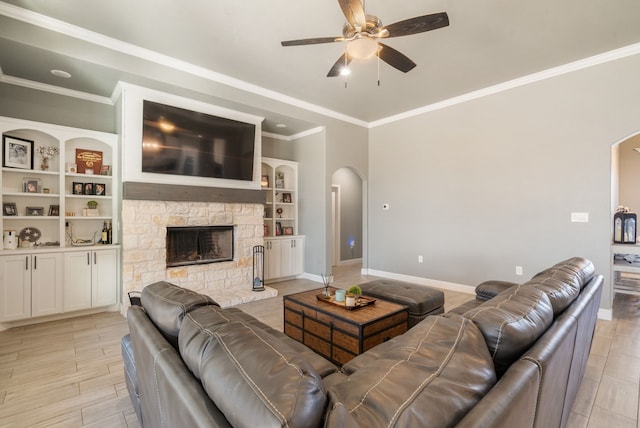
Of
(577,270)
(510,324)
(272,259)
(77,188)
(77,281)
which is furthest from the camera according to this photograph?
(272,259)

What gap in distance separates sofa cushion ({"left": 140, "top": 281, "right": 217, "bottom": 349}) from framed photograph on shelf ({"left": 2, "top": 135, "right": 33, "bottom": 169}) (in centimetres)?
340

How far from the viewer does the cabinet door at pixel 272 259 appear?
5.54 metres

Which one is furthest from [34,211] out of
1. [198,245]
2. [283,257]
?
[283,257]

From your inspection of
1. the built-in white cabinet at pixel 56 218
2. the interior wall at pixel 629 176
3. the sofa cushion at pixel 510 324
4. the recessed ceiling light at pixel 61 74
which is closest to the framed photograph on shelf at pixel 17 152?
the built-in white cabinet at pixel 56 218

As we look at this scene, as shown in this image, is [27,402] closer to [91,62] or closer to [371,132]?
[91,62]

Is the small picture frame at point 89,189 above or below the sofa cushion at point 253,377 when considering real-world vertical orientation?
above

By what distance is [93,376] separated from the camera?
245cm

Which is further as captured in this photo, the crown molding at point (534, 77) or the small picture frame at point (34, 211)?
the small picture frame at point (34, 211)

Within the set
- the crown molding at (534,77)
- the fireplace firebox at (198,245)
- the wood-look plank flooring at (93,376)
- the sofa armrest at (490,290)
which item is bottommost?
the wood-look plank flooring at (93,376)

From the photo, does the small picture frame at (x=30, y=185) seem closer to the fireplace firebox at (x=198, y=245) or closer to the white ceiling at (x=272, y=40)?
the white ceiling at (x=272, y=40)

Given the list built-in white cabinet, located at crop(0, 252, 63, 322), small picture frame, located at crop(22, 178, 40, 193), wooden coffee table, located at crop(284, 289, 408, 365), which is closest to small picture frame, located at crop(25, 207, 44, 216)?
→ small picture frame, located at crop(22, 178, 40, 193)

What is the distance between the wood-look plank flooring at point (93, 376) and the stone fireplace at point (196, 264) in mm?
687

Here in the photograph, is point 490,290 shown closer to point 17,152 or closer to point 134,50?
point 134,50

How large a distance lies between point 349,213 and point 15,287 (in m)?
6.32
